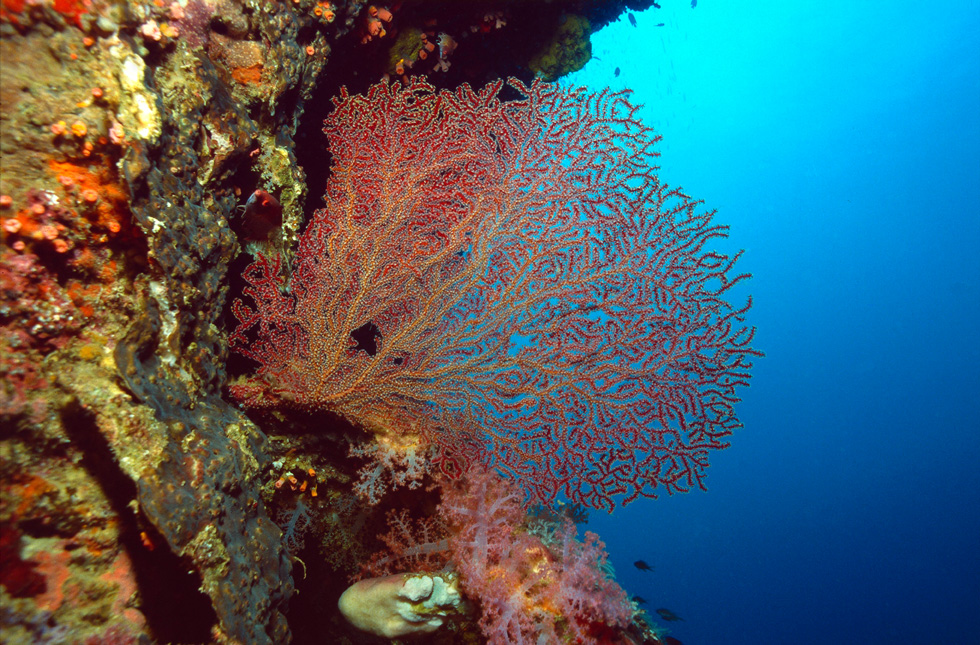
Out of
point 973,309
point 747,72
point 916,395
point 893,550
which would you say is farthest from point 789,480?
point 747,72

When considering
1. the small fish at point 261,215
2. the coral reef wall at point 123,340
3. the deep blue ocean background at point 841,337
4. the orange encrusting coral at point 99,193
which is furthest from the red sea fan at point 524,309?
the deep blue ocean background at point 841,337

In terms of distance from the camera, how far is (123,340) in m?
2.03

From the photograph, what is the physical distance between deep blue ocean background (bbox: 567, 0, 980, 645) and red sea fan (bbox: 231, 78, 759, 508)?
149 ft

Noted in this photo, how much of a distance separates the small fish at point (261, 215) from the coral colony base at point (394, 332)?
14mm

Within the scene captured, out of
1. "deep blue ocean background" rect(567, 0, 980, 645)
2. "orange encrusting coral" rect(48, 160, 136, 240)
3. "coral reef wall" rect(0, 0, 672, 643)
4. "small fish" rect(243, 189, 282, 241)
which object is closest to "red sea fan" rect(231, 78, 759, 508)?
"small fish" rect(243, 189, 282, 241)

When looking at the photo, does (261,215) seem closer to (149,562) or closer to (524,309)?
(524,309)

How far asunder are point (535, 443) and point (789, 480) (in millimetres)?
68621

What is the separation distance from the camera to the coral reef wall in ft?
5.86

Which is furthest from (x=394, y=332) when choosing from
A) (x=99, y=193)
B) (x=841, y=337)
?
(x=841, y=337)

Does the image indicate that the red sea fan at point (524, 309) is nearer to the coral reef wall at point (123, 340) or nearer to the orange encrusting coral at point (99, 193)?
the coral reef wall at point (123, 340)

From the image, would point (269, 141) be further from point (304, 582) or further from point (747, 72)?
point (747, 72)

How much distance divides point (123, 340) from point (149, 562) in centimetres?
100

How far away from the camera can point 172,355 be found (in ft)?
7.79

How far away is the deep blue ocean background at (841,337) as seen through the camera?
46.6 meters
